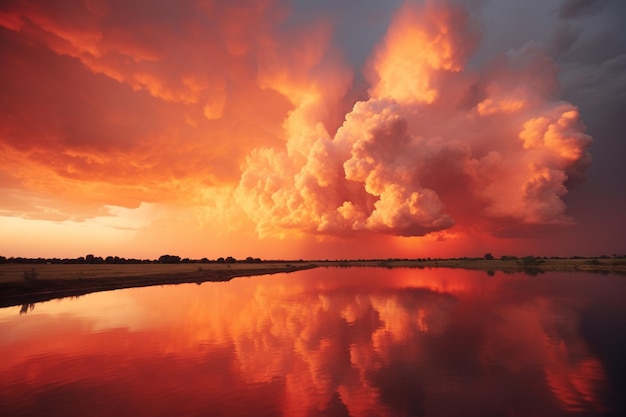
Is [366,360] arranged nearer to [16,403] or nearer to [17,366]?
[16,403]

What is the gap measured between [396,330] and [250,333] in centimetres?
1267

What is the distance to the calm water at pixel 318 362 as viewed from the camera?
1506 centimetres

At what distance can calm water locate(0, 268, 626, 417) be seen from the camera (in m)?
15.1

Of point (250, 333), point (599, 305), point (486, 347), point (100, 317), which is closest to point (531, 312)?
point (599, 305)

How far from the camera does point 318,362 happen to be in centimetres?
2103

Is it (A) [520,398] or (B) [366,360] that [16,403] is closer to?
(B) [366,360]

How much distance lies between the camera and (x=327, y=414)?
551 inches

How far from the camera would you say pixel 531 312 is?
1469 inches

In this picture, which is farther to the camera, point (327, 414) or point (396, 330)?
point (396, 330)

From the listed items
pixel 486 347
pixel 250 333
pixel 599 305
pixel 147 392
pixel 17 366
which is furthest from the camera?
→ pixel 599 305

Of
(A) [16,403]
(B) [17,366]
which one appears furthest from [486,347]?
(B) [17,366]

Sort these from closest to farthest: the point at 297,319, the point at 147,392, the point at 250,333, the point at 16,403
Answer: the point at 16,403 < the point at 147,392 < the point at 250,333 < the point at 297,319

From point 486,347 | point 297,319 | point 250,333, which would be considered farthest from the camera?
point 297,319

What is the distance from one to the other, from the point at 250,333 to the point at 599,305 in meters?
41.6
